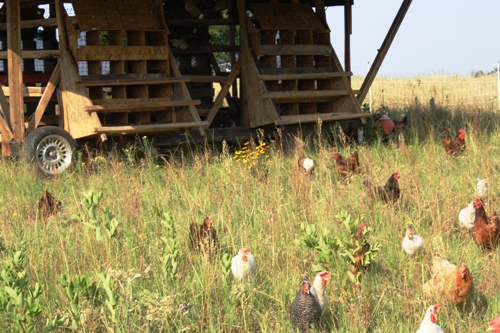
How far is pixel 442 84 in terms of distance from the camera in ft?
90.2

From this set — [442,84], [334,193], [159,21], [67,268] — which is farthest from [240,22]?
[442,84]

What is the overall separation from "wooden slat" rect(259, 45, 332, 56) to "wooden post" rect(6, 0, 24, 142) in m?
3.59

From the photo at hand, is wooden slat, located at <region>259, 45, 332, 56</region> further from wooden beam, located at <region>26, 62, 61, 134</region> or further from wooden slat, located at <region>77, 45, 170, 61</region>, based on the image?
wooden beam, located at <region>26, 62, 61, 134</region>

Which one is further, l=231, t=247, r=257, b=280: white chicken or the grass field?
l=231, t=247, r=257, b=280: white chicken

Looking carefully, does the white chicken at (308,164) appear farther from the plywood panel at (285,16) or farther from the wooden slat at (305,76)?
the plywood panel at (285,16)

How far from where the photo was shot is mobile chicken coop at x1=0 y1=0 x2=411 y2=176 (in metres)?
9.55

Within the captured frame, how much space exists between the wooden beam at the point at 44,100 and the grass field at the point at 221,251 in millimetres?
848

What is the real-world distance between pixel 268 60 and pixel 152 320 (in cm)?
755

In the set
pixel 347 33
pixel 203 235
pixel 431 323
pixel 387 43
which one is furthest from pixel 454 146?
pixel 431 323

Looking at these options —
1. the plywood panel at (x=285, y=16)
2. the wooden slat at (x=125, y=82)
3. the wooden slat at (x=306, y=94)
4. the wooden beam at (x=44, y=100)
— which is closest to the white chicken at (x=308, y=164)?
the wooden slat at (x=306, y=94)

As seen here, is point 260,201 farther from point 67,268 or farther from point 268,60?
point 268,60

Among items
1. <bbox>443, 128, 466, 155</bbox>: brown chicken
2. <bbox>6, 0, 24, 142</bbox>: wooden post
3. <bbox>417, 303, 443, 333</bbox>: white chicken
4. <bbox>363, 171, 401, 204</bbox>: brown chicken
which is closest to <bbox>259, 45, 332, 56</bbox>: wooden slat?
<bbox>443, 128, 466, 155</bbox>: brown chicken

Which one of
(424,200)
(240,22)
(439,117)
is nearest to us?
(424,200)

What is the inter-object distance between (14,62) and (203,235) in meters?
5.14
